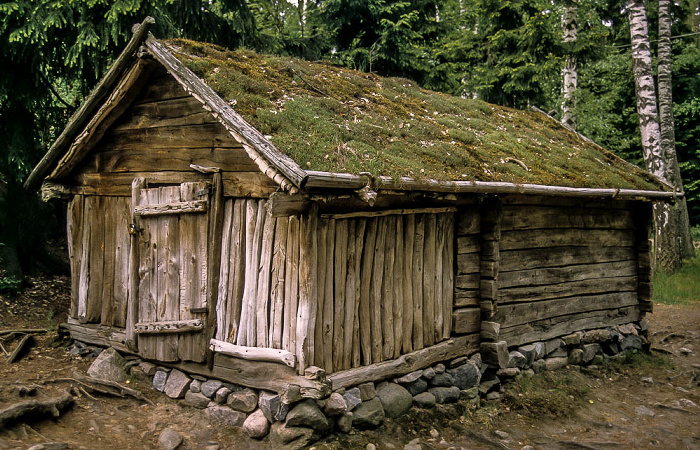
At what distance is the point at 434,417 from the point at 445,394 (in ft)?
1.45

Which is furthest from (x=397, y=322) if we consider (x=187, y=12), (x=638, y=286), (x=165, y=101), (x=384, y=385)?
(x=187, y=12)

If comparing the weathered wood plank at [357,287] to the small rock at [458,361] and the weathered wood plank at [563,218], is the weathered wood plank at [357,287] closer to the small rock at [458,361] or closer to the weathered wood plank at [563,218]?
the small rock at [458,361]

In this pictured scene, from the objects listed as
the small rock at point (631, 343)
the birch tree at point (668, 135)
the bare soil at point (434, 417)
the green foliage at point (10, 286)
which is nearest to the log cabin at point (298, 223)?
the bare soil at point (434, 417)

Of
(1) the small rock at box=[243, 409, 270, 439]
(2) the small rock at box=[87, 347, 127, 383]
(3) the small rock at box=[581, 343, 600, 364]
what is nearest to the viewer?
(1) the small rock at box=[243, 409, 270, 439]

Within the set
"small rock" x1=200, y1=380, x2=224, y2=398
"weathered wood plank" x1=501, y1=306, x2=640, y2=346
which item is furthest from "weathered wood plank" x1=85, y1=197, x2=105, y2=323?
"weathered wood plank" x1=501, y1=306, x2=640, y2=346

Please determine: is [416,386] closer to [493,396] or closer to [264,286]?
[493,396]

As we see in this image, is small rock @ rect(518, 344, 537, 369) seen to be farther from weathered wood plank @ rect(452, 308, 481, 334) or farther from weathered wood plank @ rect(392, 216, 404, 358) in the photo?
weathered wood plank @ rect(392, 216, 404, 358)

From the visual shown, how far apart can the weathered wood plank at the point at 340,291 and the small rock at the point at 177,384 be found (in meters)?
1.86

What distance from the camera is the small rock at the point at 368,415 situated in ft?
18.9

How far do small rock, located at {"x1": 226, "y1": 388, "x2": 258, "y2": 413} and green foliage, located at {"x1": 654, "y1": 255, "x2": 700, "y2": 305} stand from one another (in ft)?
38.0

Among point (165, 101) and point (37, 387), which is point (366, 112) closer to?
point (165, 101)

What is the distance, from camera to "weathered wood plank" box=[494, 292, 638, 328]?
26.0 ft

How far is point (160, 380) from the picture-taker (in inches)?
260

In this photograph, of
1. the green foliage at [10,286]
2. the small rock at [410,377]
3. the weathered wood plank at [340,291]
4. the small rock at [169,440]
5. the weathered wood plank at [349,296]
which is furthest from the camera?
the green foliage at [10,286]
